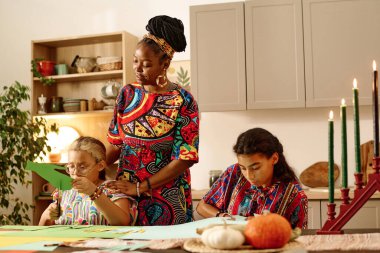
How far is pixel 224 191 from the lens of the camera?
2.09m

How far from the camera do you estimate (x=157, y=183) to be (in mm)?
1856

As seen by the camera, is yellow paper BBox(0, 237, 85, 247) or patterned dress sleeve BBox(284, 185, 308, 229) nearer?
yellow paper BBox(0, 237, 85, 247)

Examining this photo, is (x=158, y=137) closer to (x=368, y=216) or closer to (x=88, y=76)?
(x=368, y=216)

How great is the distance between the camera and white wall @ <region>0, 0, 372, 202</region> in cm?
434

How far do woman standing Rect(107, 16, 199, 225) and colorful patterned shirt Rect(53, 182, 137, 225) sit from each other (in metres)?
0.04

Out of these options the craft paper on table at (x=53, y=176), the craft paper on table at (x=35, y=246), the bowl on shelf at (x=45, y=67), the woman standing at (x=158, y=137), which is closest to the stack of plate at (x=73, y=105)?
the bowl on shelf at (x=45, y=67)

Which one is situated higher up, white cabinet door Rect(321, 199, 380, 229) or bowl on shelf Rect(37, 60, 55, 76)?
bowl on shelf Rect(37, 60, 55, 76)

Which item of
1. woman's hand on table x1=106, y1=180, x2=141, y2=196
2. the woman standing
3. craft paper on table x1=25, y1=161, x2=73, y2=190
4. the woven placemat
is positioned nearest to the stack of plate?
the woman standing

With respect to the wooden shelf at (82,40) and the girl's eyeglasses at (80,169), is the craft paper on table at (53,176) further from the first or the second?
the wooden shelf at (82,40)

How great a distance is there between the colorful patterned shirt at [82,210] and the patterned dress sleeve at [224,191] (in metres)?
0.37

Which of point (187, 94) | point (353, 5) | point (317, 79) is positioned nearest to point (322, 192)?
point (317, 79)

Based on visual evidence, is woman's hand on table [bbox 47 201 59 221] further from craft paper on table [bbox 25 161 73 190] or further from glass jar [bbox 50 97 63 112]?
glass jar [bbox 50 97 63 112]

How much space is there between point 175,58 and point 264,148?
8.83ft

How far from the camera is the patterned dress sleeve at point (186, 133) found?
187 cm
